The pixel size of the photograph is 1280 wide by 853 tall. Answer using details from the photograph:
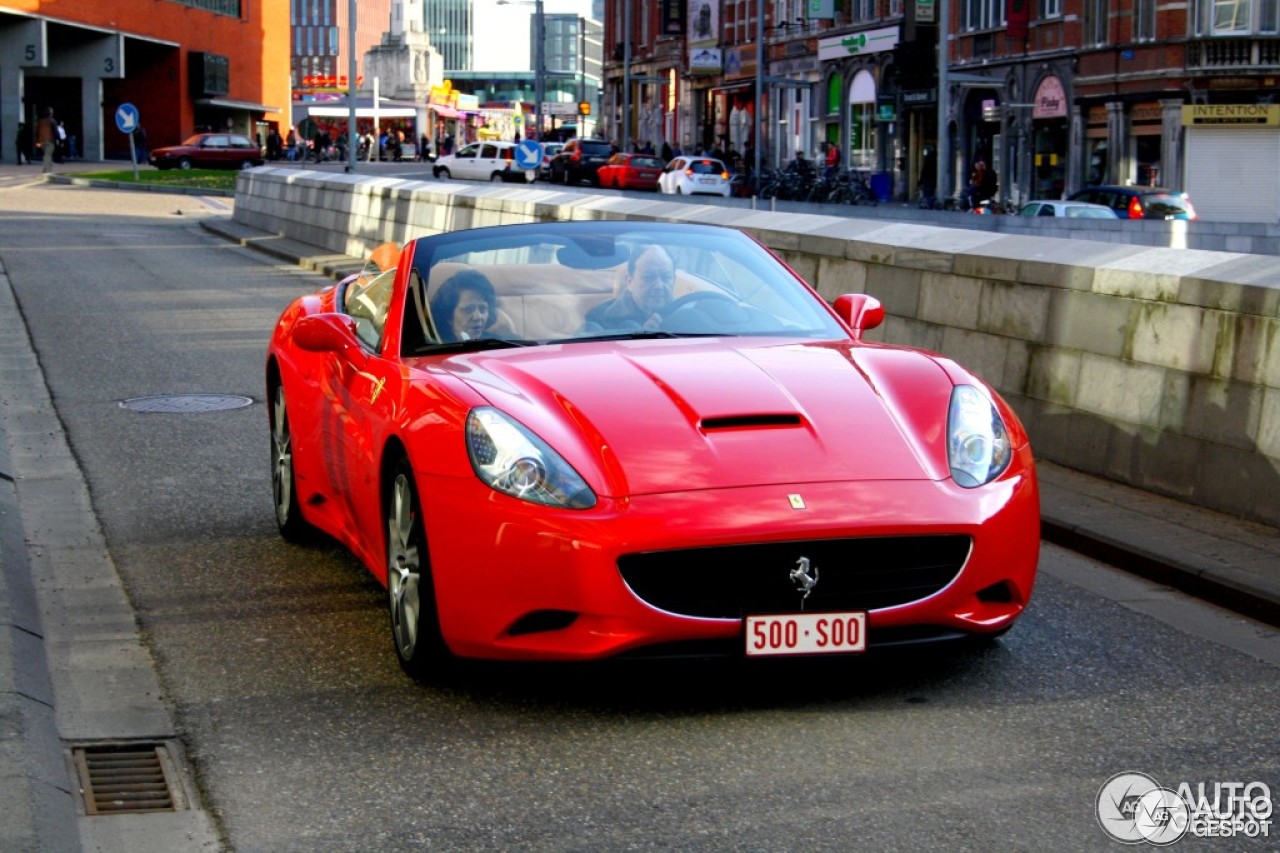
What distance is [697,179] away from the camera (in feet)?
194

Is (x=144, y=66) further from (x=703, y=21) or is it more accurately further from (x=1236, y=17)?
(x=1236, y=17)

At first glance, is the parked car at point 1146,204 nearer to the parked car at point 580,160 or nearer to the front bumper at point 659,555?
the front bumper at point 659,555

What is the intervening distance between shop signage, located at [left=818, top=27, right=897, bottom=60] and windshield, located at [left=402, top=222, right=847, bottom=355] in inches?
2237

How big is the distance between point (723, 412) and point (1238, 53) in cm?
4291

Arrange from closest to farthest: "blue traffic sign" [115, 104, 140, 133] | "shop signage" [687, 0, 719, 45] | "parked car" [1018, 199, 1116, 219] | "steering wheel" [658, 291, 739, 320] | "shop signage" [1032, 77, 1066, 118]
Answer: "steering wheel" [658, 291, 739, 320] < "parked car" [1018, 199, 1116, 219] < "shop signage" [1032, 77, 1066, 118] < "blue traffic sign" [115, 104, 140, 133] < "shop signage" [687, 0, 719, 45]

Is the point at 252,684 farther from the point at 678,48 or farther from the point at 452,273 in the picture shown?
the point at 678,48

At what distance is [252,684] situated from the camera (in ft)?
19.2

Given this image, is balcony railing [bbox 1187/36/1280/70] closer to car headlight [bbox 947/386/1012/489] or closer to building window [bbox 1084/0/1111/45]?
building window [bbox 1084/0/1111/45]

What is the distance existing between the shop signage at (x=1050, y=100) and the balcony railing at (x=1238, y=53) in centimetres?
557

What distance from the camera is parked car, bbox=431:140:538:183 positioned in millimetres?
74062

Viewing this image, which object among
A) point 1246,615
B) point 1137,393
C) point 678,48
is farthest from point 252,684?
point 678,48

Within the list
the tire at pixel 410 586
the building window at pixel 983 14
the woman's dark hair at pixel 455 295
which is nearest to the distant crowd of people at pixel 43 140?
the building window at pixel 983 14
